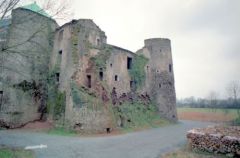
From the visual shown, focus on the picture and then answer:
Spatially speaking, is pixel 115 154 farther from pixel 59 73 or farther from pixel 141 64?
pixel 141 64

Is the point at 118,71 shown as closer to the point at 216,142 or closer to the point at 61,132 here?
the point at 61,132

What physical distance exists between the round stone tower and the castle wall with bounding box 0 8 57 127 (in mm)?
15357

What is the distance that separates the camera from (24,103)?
24.5 meters

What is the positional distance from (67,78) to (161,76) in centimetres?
1709

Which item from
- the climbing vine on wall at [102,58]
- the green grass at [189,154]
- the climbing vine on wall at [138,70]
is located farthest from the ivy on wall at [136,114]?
the green grass at [189,154]

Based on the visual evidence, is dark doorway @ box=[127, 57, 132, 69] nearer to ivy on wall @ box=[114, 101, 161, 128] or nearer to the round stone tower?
the round stone tower

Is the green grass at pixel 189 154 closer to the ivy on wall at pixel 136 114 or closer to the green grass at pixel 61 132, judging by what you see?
the green grass at pixel 61 132

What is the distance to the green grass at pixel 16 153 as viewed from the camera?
10.9m

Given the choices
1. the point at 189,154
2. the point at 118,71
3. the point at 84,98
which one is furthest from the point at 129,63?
the point at 189,154

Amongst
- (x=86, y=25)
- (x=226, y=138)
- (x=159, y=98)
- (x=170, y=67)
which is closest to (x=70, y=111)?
(x=86, y=25)

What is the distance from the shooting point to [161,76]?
34750 millimetres

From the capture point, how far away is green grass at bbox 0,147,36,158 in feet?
35.9

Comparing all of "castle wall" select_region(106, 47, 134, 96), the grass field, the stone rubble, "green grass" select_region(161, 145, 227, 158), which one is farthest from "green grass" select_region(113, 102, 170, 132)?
the grass field

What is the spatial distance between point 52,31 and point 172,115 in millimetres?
21802
